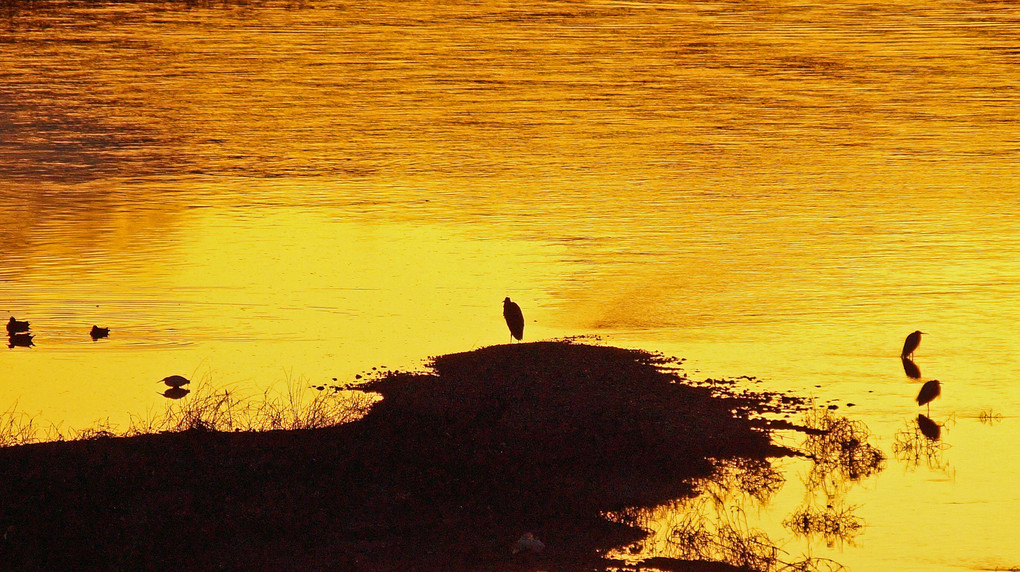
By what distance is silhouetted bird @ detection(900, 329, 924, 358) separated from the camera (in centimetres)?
1964

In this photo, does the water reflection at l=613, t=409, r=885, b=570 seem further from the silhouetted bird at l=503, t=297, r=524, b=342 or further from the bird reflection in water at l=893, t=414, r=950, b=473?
the silhouetted bird at l=503, t=297, r=524, b=342

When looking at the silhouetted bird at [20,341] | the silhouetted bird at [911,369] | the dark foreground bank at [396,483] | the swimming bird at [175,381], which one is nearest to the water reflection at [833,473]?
the dark foreground bank at [396,483]

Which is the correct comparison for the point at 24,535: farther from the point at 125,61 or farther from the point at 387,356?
the point at 125,61

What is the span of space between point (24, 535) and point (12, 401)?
5475 mm

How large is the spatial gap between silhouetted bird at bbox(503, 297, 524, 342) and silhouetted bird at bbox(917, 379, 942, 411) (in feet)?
18.4

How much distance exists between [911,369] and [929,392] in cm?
201

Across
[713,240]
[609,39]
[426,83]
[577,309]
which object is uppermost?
[609,39]

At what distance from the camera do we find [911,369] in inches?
771

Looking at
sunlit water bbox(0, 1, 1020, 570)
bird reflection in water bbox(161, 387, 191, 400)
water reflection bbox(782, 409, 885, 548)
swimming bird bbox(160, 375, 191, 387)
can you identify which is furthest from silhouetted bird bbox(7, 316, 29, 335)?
water reflection bbox(782, 409, 885, 548)

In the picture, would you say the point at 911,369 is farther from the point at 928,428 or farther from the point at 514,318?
the point at 514,318

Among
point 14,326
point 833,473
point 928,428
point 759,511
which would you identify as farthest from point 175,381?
point 928,428

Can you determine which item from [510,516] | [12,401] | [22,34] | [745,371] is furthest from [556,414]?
[22,34]

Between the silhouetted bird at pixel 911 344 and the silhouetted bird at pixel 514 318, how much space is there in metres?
5.59

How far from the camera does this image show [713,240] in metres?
27.9
